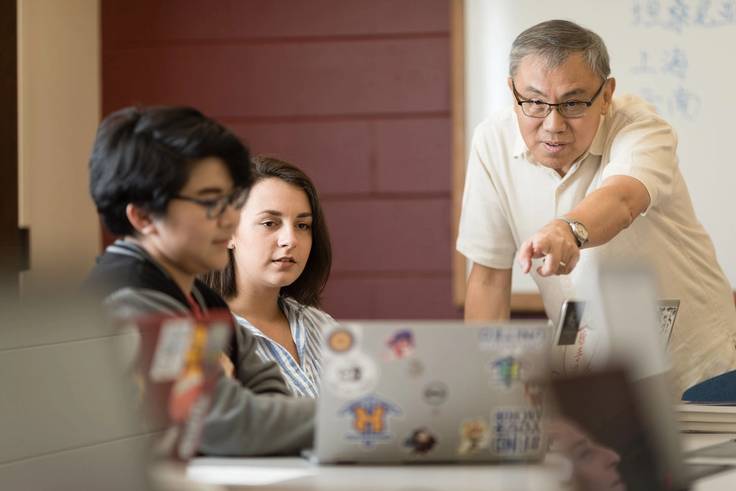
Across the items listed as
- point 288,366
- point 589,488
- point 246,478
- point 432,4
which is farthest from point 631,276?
point 432,4

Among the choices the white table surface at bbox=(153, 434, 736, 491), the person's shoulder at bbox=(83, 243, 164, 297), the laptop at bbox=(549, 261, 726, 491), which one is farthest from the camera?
the person's shoulder at bbox=(83, 243, 164, 297)

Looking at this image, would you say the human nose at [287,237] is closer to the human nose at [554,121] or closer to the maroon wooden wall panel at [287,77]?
the human nose at [554,121]

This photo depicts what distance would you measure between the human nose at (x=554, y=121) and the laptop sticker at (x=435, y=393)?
0.99m

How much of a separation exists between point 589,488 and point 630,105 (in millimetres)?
1440

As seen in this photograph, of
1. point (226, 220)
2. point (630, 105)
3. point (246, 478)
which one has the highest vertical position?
point (630, 105)

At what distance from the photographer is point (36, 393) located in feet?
2.65

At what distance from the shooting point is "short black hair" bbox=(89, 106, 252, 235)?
128 centimetres

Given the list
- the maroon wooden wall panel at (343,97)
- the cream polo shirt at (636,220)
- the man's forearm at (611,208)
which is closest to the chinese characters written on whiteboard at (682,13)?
the maroon wooden wall panel at (343,97)

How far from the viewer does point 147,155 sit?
1.28m

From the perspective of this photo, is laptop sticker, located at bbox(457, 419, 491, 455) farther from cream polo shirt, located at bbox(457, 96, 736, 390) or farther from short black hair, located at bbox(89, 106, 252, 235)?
cream polo shirt, located at bbox(457, 96, 736, 390)

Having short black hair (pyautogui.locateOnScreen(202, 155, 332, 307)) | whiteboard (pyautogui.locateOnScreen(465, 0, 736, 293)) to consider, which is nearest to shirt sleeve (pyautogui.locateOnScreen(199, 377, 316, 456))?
short black hair (pyautogui.locateOnScreen(202, 155, 332, 307))

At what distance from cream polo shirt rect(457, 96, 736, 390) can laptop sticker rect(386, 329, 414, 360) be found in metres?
1.03

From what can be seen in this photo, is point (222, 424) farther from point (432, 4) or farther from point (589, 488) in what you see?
point (432, 4)

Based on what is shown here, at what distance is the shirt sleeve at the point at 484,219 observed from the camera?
2254mm
